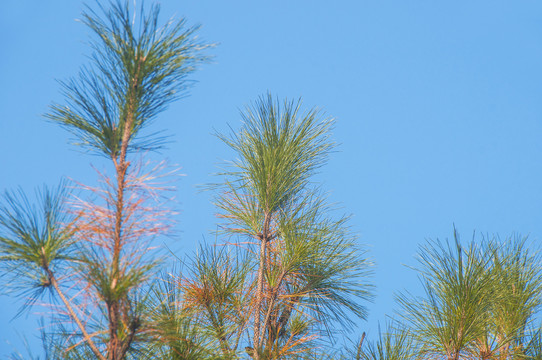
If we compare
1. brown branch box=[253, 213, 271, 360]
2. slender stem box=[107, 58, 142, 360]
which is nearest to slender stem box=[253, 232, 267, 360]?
brown branch box=[253, 213, 271, 360]

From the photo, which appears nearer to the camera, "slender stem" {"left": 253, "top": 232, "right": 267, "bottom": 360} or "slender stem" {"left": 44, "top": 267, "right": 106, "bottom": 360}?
"slender stem" {"left": 44, "top": 267, "right": 106, "bottom": 360}

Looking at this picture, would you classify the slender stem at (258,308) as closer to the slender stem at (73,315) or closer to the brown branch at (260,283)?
the brown branch at (260,283)

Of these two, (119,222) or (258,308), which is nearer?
(119,222)

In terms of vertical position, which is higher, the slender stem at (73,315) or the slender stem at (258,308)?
the slender stem at (258,308)

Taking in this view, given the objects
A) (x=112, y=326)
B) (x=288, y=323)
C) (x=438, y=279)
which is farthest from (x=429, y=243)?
(x=112, y=326)

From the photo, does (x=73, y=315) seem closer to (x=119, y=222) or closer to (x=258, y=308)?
(x=119, y=222)

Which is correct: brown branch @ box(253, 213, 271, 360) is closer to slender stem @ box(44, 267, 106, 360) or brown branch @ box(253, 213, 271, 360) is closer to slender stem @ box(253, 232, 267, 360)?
slender stem @ box(253, 232, 267, 360)

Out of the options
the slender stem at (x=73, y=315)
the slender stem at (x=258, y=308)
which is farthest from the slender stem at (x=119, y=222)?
the slender stem at (x=258, y=308)

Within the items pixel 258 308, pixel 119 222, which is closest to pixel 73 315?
pixel 119 222

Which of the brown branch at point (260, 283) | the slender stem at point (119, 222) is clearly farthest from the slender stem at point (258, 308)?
the slender stem at point (119, 222)

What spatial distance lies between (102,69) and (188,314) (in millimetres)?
866

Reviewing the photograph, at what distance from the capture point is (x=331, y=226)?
2.83 m

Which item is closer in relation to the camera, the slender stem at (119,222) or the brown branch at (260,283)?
the slender stem at (119,222)

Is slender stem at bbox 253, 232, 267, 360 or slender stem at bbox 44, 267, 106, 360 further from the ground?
slender stem at bbox 253, 232, 267, 360
